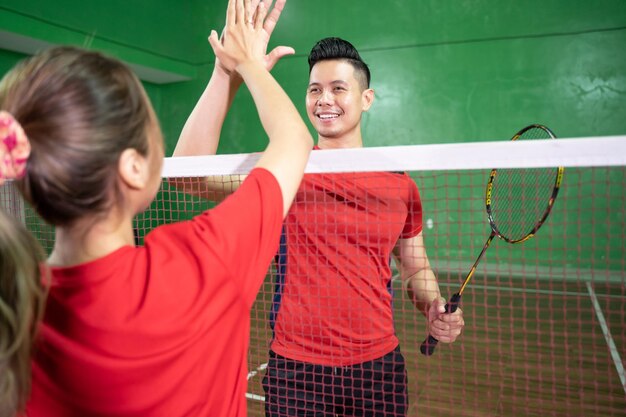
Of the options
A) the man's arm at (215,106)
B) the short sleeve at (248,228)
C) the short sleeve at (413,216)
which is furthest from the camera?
the short sleeve at (413,216)

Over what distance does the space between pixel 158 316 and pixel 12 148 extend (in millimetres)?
299

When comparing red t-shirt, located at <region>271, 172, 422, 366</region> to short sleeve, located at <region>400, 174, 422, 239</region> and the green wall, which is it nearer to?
short sleeve, located at <region>400, 174, 422, 239</region>

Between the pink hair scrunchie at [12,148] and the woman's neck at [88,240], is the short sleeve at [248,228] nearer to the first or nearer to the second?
the woman's neck at [88,240]

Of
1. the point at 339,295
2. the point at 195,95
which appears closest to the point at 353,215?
the point at 339,295

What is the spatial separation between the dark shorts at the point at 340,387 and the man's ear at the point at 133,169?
103cm

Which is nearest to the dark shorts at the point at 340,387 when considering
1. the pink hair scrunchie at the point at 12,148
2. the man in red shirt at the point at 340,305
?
the man in red shirt at the point at 340,305

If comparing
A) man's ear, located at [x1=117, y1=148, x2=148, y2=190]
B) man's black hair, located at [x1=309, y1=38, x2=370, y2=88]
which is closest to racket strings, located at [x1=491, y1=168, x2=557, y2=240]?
man's black hair, located at [x1=309, y1=38, x2=370, y2=88]

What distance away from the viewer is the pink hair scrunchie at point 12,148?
0.66 m

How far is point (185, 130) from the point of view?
1454 mm

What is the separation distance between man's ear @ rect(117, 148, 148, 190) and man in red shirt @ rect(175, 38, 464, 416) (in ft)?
2.60

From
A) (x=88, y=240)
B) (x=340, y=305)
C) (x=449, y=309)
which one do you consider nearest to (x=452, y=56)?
(x=449, y=309)

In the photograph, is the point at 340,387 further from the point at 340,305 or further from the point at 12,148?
the point at 12,148

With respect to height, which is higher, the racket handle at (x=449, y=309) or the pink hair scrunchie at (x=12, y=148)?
the pink hair scrunchie at (x=12, y=148)

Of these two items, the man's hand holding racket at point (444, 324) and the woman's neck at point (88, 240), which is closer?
the woman's neck at point (88, 240)
